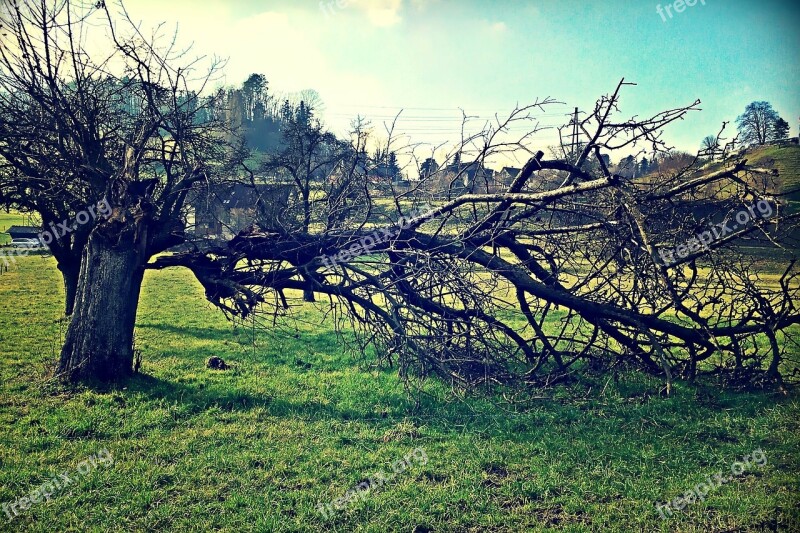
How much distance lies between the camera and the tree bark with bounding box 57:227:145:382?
651 centimetres

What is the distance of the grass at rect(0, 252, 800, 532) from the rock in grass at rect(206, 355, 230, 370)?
0.66ft

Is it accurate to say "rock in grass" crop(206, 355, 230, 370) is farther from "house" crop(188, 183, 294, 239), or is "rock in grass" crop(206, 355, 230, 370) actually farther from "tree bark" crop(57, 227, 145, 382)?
"house" crop(188, 183, 294, 239)

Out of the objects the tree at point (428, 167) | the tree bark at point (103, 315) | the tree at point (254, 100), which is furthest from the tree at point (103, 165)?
the tree at point (254, 100)

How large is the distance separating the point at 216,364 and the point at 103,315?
6.31 feet

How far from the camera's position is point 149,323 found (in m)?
11.8

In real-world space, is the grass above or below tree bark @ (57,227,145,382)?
below

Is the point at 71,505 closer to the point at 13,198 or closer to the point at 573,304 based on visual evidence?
the point at 573,304

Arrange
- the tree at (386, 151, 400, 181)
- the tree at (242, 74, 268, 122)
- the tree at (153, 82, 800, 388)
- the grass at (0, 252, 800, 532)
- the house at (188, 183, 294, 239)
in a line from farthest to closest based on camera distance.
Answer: the tree at (242, 74, 268, 122)
the house at (188, 183, 294, 239)
the tree at (386, 151, 400, 181)
the tree at (153, 82, 800, 388)
the grass at (0, 252, 800, 532)

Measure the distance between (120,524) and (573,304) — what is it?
5.25m

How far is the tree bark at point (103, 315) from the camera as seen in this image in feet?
21.4

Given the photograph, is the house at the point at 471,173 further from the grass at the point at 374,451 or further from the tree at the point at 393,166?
the grass at the point at 374,451

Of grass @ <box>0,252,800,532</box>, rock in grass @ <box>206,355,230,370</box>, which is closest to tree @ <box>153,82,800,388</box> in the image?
grass @ <box>0,252,800,532</box>

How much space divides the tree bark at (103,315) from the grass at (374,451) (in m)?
0.35

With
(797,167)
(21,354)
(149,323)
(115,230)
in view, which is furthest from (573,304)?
(797,167)
